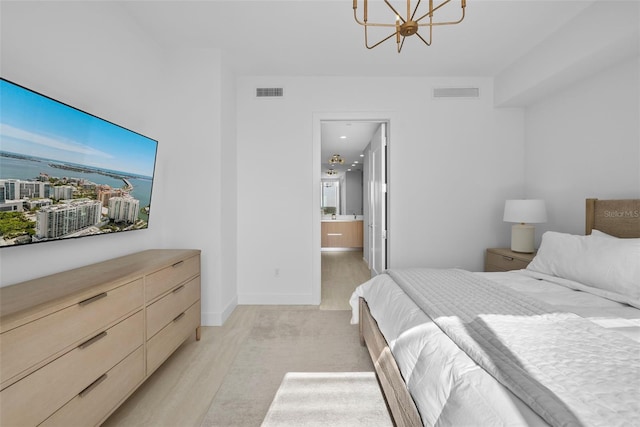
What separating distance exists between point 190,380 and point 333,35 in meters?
3.17

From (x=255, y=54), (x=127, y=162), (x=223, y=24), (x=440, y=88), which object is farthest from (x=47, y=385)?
(x=440, y=88)

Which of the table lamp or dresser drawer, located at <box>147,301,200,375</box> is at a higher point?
the table lamp

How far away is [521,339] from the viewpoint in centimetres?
108

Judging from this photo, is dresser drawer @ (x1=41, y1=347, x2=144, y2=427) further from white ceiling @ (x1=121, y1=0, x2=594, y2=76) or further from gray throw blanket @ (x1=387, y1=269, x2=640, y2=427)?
white ceiling @ (x1=121, y1=0, x2=594, y2=76)

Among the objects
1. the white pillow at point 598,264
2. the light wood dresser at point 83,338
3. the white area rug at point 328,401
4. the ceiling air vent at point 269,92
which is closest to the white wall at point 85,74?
the light wood dresser at point 83,338

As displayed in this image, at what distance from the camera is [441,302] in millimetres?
1542

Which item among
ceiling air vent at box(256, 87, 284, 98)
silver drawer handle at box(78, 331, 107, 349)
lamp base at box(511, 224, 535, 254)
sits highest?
ceiling air vent at box(256, 87, 284, 98)

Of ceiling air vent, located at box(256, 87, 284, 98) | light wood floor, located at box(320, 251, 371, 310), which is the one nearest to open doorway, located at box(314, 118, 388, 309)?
light wood floor, located at box(320, 251, 371, 310)

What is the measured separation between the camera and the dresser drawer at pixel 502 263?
288cm

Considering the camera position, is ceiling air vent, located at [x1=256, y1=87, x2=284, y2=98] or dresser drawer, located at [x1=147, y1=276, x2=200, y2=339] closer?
dresser drawer, located at [x1=147, y1=276, x2=200, y2=339]

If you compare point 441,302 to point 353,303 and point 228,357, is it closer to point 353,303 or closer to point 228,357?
point 353,303

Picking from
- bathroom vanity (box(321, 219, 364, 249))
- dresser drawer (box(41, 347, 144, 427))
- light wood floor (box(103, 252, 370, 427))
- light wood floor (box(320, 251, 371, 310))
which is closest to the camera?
dresser drawer (box(41, 347, 144, 427))

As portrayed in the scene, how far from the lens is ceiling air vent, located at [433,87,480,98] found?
3.54 m

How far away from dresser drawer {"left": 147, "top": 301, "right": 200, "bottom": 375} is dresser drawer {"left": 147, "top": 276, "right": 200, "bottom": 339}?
5 centimetres
